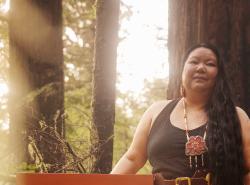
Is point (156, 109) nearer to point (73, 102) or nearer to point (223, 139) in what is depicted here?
point (223, 139)

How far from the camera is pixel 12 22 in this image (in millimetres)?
7281

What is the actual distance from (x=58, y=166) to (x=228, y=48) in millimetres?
1935

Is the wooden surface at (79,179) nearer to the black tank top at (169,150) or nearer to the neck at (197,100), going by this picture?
the black tank top at (169,150)

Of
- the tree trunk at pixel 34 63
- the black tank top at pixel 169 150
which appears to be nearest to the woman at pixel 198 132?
the black tank top at pixel 169 150

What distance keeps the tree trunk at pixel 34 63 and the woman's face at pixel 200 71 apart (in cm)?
322

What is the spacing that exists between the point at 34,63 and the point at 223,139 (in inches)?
157

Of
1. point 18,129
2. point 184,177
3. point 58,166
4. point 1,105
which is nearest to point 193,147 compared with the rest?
point 184,177

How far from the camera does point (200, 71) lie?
11.9 ft

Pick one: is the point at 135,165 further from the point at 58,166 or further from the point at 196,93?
the point at 58,166

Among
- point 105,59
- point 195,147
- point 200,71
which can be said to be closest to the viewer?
point 195,147

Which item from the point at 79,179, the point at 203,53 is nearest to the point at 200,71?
the point at 203,53

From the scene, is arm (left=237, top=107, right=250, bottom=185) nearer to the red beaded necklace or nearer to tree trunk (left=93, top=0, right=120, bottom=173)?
the red beaded necklace

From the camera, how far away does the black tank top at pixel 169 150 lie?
11.3 ft

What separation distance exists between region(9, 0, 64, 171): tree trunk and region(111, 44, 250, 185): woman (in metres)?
3.02
